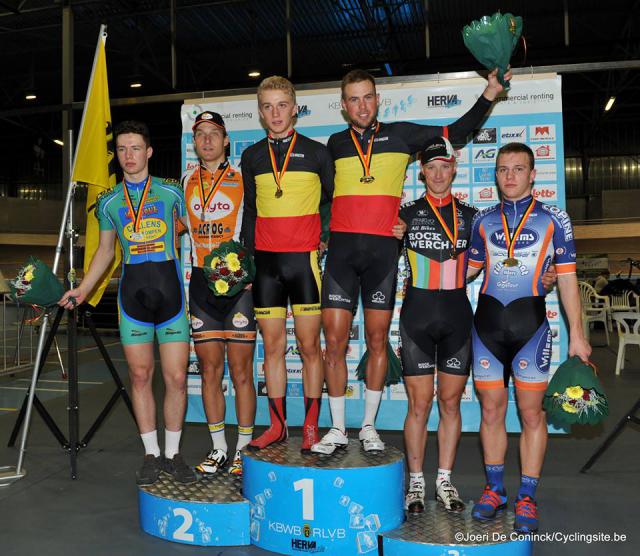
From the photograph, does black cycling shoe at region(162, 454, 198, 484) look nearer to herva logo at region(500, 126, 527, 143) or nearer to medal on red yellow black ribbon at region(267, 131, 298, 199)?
medal on red yellow black ribbon at region(267, 131, 298, 199)

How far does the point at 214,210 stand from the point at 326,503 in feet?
5.96

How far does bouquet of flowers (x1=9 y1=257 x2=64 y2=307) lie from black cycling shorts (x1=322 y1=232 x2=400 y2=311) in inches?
65.1

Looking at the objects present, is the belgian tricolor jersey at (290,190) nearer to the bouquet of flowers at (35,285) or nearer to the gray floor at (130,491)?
the bouquet of flowers at (35,285)

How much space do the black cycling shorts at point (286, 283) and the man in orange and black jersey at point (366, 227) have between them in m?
0.08

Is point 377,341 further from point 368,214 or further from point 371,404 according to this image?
point 368,214

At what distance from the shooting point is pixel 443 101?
4.96 meters

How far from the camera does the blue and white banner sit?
189 inches

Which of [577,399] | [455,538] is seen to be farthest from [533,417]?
[455,538]

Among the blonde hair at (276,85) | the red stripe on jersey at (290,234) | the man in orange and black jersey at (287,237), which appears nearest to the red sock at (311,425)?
the man in orange and black jersey at (287,237)

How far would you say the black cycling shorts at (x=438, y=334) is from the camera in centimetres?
333

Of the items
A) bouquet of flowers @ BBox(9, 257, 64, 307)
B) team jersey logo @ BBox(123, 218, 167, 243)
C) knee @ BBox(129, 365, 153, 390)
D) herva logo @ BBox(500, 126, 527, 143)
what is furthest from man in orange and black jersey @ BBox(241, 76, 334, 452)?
herva logo @ BBox(500, 126, 527, 143)

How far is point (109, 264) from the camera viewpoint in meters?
3.97

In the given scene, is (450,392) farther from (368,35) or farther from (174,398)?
(368,35)

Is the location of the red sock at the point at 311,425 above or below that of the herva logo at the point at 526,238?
below
